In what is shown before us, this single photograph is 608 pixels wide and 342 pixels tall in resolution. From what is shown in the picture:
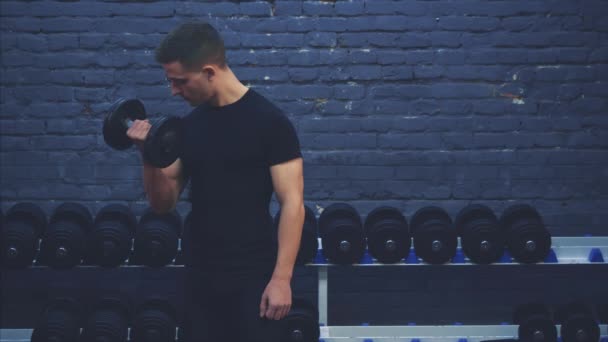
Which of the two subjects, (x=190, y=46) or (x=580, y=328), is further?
(x=580, y=328)

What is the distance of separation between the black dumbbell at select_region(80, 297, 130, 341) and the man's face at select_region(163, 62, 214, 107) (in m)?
1.23

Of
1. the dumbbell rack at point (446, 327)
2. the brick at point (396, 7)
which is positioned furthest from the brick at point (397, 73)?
the dumbbell rack at point (446, 327)

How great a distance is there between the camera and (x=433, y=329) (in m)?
2.84

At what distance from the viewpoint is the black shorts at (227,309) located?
177cm

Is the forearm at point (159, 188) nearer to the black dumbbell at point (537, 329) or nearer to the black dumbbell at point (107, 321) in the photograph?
the black dumbbell at point (107, 321)

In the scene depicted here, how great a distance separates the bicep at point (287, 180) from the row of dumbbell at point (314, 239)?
0.94m

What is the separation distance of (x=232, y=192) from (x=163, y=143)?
0.23 m

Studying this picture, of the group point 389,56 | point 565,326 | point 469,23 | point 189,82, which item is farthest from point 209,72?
point 565,326

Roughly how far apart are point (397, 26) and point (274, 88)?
2.15ft

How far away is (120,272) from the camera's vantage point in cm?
335

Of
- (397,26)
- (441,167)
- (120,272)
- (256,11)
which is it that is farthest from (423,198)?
(120,272)

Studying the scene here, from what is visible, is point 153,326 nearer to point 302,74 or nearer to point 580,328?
point 302,74

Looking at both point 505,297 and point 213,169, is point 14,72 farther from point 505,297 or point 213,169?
point 505,297

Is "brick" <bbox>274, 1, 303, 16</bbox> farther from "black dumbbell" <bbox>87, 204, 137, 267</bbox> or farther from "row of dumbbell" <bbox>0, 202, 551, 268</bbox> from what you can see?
"black dumbbell" <bbox>87, 204, 137, 267</bbox>
